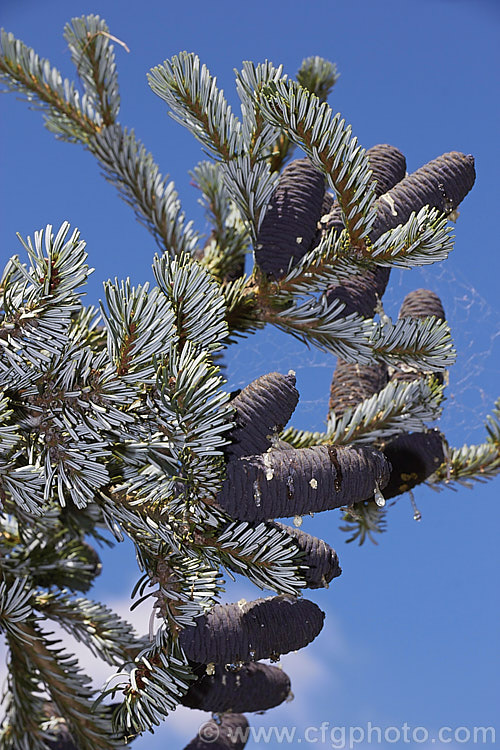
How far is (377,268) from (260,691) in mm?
602

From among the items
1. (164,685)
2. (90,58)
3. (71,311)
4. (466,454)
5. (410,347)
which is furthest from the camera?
(90,58)

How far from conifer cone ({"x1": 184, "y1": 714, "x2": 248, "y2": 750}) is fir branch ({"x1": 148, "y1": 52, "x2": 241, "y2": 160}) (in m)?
0.94

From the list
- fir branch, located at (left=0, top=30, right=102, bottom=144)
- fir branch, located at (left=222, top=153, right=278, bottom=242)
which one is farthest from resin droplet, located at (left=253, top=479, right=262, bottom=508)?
fir branch, located at (left=0, top=30, right=102, bottom=144)

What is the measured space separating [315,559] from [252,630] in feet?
0.36

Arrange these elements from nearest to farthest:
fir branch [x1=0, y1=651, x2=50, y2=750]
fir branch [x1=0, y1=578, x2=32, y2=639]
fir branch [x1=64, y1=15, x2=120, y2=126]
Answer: fir branch [x1=0, y1=578, x2=32, y2=639]
fir branch [x1=0, y1=651, x2=50, y2=750]
fir branch [x1=64, y1=15, x2=120, y2=126]

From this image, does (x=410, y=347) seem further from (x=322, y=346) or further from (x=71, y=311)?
(x=71, y=311)

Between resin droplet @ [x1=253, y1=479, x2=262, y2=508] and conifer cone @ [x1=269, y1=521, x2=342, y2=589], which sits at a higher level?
conifer cone @ [x1=269, y1=521, x2=342, y2=589]

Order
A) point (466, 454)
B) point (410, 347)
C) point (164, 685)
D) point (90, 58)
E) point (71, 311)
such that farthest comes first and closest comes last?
point (90, 58), point (466, 454), point (410, 347), point (164, 685), point (71, 311)

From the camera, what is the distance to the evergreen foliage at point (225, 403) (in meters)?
0.77

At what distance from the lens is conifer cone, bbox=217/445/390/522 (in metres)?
0.80

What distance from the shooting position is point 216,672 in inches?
39.4

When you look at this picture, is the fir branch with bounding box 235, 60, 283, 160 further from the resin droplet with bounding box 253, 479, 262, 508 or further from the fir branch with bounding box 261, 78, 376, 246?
the resin droplet with bounding box 253, 479, 262, 508

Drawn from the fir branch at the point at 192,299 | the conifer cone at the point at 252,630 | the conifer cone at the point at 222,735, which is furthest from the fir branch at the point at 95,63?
the conifer cone at the point at 222,735

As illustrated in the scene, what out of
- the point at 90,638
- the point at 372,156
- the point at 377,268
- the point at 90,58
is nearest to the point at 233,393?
the point at 377,268
